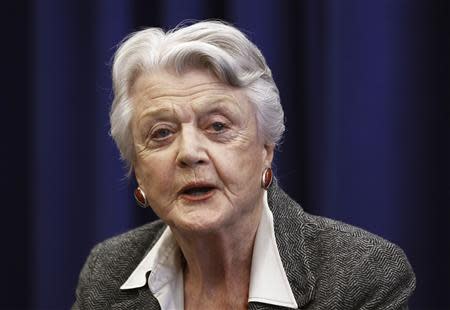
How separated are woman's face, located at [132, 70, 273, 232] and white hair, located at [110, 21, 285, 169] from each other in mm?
20

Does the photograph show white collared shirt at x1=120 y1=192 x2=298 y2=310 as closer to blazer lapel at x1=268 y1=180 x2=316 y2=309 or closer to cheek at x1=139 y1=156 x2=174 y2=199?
blazer lapel at x1=268 y1=180 x2=316 y2=309

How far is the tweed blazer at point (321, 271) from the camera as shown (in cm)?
128

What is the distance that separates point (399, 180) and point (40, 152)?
991mm

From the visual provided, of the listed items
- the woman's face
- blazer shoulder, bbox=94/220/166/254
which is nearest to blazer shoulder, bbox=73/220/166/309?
blazer shoulder, bbox=94/220/166/254

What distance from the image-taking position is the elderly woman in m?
1.28

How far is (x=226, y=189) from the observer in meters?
1.28

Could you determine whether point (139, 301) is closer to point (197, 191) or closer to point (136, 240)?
point (136, 240)

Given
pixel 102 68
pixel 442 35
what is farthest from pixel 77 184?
pixel 442 35

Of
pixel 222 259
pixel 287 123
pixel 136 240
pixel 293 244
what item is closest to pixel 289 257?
pixel 293 244

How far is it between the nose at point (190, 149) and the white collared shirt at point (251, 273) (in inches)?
8.6

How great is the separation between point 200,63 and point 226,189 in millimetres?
238

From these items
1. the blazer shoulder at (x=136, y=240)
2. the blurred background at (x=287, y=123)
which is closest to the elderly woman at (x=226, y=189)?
the blazer shoulder at (x=136, y=240)

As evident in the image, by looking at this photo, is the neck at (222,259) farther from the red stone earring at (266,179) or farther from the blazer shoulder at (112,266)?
the blazer shoulder at (112,266)

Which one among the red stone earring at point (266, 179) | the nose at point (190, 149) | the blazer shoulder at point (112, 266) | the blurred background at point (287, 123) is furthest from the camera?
the blurred background at point (287, 123)
